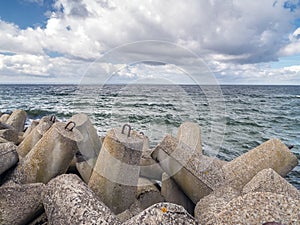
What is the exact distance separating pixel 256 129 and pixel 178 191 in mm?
12024

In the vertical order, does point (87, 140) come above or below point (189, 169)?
above

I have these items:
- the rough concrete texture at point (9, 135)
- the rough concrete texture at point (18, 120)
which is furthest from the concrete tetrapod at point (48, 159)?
the rough concrete texture at point (18, 120)

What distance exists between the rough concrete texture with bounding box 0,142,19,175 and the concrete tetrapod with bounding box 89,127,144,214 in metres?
1.18

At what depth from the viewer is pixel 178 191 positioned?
3959mm

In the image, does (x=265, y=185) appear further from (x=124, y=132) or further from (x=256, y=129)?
(x=256, y=129)

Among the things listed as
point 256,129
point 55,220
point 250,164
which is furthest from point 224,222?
point 256,129

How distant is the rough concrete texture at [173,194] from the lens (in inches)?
152

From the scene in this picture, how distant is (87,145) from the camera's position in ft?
14.6

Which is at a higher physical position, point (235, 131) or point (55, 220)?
point (55, 220)

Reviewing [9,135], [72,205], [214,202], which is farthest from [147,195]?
[9,135]

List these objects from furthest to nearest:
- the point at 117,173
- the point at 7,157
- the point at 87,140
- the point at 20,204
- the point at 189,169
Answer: the point at 87,140
the point at 189,169
the point at 7,157
the point at 117,173
the point at 20,204

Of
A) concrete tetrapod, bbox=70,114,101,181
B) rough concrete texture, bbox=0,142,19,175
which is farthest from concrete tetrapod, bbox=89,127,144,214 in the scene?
rough concrete texture, bbox=0,142,19,175

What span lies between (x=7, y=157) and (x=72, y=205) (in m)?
1.60

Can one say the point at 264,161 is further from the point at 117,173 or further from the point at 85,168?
the point at 85,168
